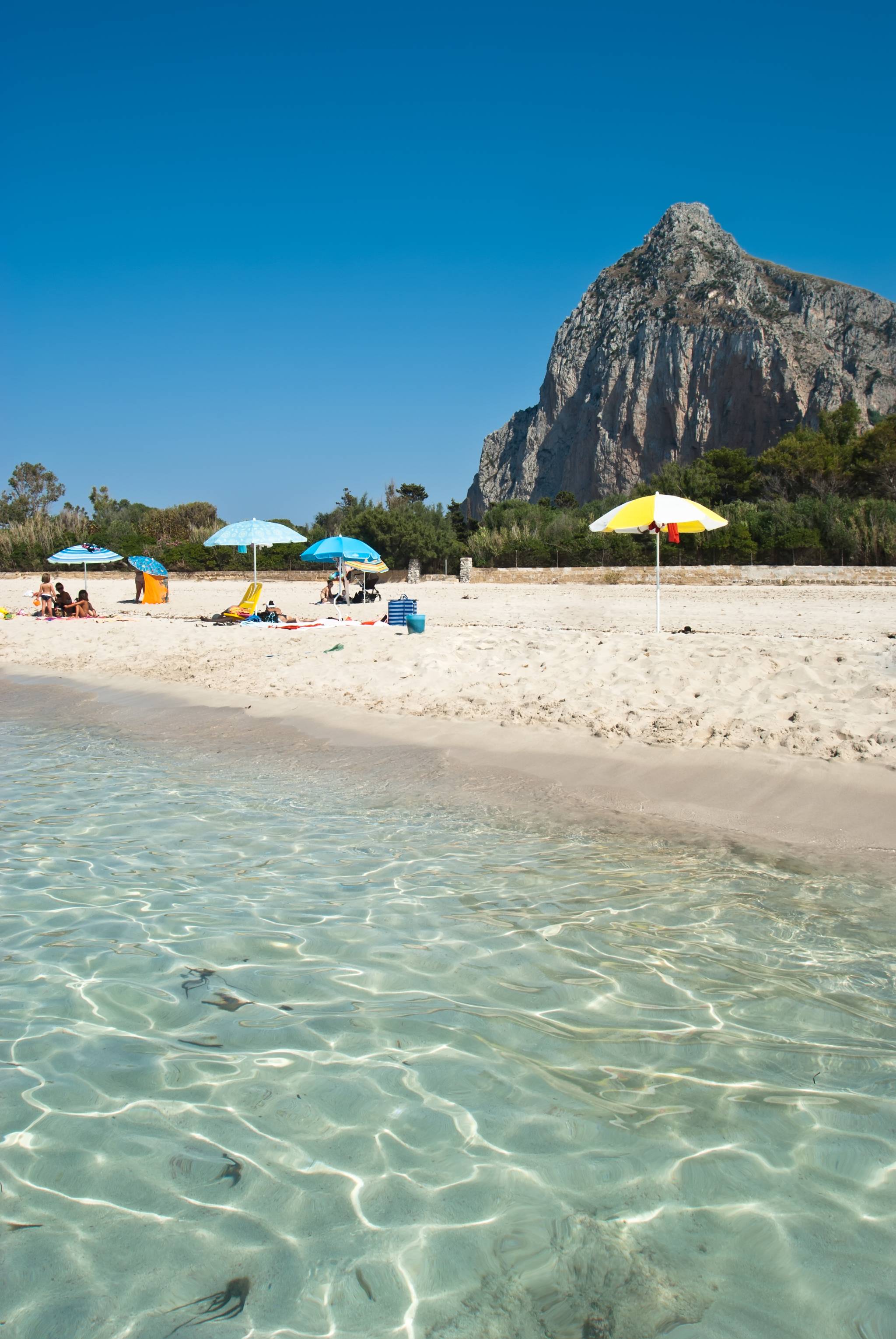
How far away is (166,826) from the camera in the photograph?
18.6ft

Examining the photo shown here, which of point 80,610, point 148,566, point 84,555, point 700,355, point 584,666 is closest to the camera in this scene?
point 584,666

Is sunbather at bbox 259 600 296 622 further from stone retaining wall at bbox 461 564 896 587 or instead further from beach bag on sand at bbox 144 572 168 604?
stone retaining wall at bbox 461 564 896 587

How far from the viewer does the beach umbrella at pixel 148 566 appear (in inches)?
963

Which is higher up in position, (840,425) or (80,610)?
(840,425)

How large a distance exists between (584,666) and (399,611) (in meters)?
6.77

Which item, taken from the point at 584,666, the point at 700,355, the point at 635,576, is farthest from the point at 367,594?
the point at 700,355

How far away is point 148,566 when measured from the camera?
82.0 ft

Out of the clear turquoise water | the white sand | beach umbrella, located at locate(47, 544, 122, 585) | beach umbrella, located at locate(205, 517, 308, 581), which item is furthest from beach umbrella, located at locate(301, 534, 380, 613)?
the clear turquoise water

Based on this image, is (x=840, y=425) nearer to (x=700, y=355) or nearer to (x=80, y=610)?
(x=700, y=355)

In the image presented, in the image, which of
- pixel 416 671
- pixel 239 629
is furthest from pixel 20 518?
pixel 416 671

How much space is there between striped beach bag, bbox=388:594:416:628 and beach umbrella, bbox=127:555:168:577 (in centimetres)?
1069

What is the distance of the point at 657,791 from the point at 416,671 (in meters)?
4.81

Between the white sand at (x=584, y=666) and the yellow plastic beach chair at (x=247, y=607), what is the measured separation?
2.57ft

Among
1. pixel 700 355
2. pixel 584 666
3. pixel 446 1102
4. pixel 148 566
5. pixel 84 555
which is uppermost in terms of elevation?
pixel 700 355
